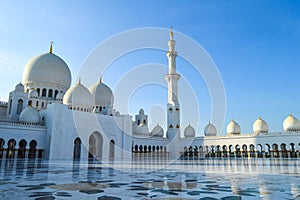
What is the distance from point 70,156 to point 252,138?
17.7 metres

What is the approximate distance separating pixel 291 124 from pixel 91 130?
19.3m

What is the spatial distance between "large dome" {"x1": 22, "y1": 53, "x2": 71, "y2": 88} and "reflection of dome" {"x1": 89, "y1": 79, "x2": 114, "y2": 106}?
2.87 m

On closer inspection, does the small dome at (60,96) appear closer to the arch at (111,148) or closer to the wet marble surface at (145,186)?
the arch at (111,148)

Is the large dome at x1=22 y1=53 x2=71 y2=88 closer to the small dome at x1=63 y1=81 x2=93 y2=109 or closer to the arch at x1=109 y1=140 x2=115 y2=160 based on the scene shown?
the small dome at x1=63 y1=81 x2=93 y2=109

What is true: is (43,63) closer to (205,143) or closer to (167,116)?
(167,116)

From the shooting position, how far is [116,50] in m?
10.9

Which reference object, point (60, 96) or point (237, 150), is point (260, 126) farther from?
point (60, 96)

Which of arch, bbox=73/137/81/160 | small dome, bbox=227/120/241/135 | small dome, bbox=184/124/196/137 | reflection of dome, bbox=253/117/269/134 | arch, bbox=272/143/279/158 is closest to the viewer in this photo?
arch, bbox=73/137/81/160

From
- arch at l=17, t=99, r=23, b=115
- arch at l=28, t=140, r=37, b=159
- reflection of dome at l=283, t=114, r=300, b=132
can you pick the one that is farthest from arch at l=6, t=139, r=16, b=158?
reflection of dome at l=283, t=114, r=300, b=132

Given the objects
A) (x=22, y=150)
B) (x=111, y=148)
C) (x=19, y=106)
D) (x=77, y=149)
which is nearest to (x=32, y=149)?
(x=22, y=150)

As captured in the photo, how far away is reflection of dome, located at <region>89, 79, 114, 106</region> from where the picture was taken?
2473 centimetres

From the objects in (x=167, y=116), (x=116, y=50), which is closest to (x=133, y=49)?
(x=116, y=50)

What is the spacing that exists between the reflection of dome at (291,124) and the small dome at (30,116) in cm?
2308

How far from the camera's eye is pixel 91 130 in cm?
2014
